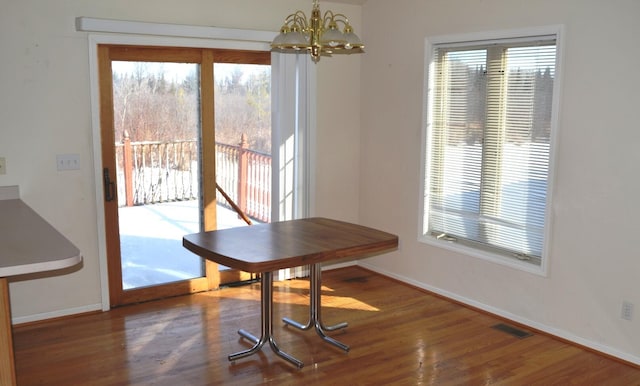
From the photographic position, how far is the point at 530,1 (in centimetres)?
416

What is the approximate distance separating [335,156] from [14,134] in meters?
2.68

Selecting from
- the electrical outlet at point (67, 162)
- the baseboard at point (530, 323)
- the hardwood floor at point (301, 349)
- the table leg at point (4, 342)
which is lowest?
the hardwood floor at point (301, 349)

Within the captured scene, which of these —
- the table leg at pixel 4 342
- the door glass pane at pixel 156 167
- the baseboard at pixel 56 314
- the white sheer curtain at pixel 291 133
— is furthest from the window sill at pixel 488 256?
the table leg at pixel 4 342

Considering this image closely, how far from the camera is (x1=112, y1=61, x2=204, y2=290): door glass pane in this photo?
15.4 feet

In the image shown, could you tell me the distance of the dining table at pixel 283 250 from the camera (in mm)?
3479

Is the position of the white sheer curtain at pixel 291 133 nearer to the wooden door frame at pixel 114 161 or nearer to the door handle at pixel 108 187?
the wooden door frame at pixel 114 161

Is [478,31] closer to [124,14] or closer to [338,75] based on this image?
[338,75]

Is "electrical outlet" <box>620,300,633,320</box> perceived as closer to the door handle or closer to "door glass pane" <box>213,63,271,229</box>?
"door glass pane" <box>213,63,271,229</box>

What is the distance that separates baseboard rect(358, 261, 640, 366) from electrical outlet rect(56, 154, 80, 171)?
2.80 m

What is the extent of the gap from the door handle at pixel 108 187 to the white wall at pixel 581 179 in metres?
2.47

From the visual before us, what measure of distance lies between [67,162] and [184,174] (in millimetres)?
934

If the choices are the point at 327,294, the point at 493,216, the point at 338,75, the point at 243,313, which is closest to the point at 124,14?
the point at 338,75

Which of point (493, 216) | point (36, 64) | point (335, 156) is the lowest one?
point (493, 216)

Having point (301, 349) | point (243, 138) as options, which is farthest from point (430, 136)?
point (301, 349)
